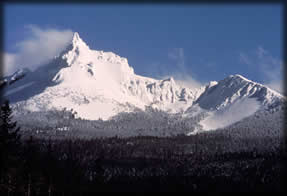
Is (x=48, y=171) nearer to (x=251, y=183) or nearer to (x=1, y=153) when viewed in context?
(x=1, y=153)

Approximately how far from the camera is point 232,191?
168 meters

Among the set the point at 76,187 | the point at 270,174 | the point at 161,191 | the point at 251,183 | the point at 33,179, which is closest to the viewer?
the point at 33,179

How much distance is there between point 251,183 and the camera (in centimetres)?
18400

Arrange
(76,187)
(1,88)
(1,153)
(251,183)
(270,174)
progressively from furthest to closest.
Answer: (270,174) → (251,183) → (76,187) → (1,153) → (1,88)

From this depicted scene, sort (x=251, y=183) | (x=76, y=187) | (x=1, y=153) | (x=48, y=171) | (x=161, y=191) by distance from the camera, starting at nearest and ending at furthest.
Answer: (x=1, y=153) → (x=48, y=171) → (x=76, y=187) → (x=161, y=191) → (x=251, y=183)

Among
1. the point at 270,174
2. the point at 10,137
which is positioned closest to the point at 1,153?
the point at 10,137

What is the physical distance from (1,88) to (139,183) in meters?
173

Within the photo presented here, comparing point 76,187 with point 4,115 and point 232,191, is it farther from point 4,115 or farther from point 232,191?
point 232,191

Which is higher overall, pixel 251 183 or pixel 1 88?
pixel 251 183

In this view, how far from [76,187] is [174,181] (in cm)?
8857

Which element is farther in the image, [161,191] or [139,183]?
[139,183]

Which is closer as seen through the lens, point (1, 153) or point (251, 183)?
point (1, 153)

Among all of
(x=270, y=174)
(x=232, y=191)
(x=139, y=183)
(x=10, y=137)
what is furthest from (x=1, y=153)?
(x=270, y=174)

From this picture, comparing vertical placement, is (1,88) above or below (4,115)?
below
